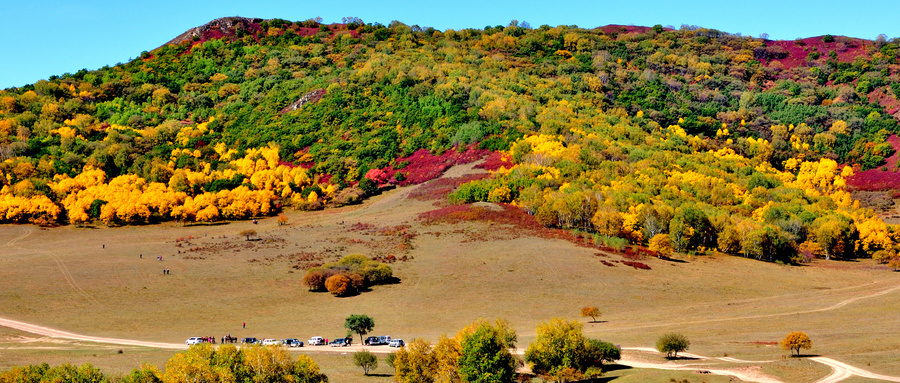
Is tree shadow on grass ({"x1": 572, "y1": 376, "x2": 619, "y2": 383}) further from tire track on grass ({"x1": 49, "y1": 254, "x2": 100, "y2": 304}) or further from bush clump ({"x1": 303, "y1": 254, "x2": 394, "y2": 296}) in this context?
tire track on grass ({"x1": 49, "y1": 254, "x2": 100, "y2": 304})

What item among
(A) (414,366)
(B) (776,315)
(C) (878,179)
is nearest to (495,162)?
(B) (776,315)

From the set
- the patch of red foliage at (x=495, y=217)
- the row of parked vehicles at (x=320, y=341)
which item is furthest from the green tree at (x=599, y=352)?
the patch of red foliage at (x=495, y=217)

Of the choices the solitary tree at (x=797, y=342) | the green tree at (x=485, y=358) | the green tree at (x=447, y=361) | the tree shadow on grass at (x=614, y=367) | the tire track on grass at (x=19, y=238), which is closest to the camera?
the green tree at (x=485, y=358)

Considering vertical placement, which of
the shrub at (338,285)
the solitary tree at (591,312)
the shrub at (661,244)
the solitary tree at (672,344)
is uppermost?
the shrub at (661,244)

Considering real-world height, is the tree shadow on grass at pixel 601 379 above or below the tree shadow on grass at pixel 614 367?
below

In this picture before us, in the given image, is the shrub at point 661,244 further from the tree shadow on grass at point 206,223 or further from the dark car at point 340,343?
the tree shadow on grass at point 206,223

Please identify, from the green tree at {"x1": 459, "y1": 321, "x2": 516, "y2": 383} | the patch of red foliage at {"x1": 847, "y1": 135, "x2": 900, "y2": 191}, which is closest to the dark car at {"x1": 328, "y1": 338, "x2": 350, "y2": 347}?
the green tree at {"x1": 459, "y1": 321, "x2": 516, "y2": 383}
